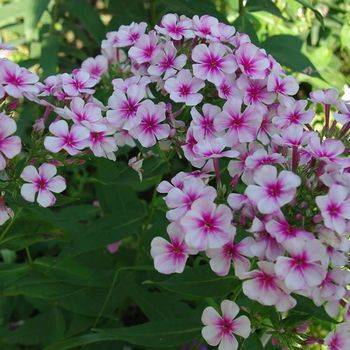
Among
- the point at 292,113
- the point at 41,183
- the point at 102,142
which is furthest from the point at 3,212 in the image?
the point at 292,113

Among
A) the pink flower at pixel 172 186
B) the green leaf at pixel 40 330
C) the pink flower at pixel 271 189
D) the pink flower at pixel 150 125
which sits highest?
the pink flower at pixel 271 189

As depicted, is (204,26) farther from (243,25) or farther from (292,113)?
(243,25)

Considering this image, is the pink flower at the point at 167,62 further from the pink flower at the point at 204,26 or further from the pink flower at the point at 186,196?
the pink flower at the point at 186,196

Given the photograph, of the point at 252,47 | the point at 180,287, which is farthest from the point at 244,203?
the point at 252,47

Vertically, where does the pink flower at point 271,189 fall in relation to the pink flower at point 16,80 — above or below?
below

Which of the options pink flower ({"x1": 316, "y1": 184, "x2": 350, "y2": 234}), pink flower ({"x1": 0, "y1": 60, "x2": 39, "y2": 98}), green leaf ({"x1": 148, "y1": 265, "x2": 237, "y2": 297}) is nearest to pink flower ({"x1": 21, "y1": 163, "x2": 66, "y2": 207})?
pink flower ({"x1": 0, "y1": 60, "x2": 39, "y2": 98})

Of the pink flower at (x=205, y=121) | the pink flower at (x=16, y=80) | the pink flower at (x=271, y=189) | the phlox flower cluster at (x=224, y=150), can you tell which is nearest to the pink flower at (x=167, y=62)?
the phlox flower cluster at (x=224, y=150)

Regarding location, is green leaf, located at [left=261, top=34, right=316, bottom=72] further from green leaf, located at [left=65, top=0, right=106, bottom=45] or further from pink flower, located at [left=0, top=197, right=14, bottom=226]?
pink flower, located at [left=0, top=197, right=14, bottom=226]
